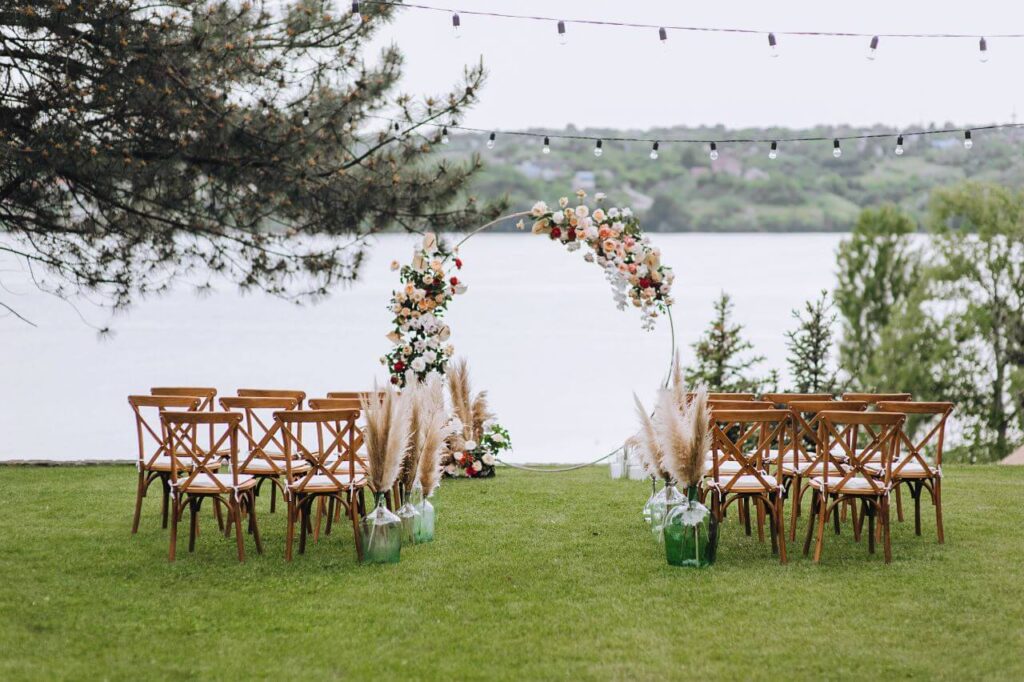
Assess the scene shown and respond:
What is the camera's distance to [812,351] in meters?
12.8

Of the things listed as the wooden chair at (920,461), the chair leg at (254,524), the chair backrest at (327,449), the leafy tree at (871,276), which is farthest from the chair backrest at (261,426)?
the leafy tree at (871,276)

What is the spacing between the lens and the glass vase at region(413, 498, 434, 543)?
Answer: 21.2 ft

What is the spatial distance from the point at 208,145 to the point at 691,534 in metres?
4.83

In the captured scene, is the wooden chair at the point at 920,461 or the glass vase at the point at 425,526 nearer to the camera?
the wooden chair at the point at 920,461

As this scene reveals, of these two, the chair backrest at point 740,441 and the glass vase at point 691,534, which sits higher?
the chair backrest at point 740,441

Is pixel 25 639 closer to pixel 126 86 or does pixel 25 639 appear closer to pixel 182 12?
pixel 126 86

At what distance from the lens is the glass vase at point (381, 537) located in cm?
588

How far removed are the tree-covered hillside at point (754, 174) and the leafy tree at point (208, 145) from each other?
4528mm

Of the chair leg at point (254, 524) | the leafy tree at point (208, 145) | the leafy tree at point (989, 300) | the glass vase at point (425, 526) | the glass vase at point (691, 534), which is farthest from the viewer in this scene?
the leafy tree at point (989, 300)

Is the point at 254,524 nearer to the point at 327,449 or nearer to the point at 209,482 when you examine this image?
the point at 209,482

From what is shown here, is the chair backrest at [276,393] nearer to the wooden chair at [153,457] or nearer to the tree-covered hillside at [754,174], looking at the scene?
the wooden chair at [153,457]

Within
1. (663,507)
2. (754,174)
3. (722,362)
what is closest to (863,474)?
(663,507)

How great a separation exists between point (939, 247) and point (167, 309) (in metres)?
34.3

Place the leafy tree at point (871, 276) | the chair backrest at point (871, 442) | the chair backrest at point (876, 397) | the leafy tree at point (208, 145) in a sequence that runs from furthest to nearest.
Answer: the leafy tree at point (871, 276) → the leafy tree at point (208, 145) → the chair backrest at point (876, 397) → the chair backrest at point (871, 442)
